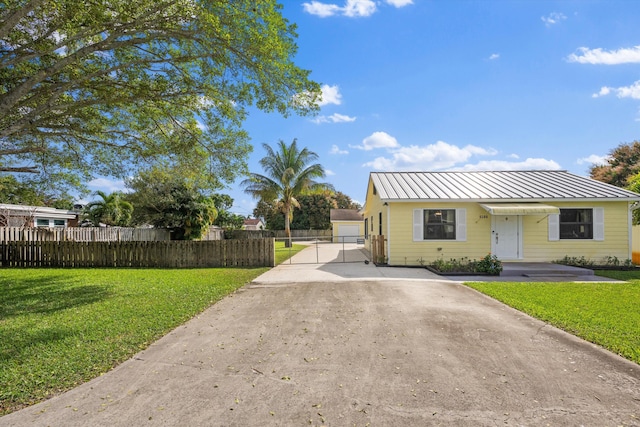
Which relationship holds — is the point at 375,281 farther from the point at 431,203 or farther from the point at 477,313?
the point at 431,203

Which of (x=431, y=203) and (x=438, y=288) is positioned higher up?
(x=431, y=203)

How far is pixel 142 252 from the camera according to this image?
13367 millimetres

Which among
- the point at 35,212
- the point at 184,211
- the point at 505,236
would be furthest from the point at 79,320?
the point at 35,212

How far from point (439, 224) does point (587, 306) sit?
6.68 metres

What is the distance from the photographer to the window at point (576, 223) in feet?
41.6

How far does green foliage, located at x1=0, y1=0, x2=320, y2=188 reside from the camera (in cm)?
637

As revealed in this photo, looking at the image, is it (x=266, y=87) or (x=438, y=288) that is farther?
(x=438, y=288)

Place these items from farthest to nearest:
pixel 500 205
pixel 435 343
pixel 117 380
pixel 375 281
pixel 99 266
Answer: pixel 99 266, pixel 500 205, pixel 375 281, pixel 435 343, pixel 117 380

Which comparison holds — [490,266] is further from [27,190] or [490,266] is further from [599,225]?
[27,190]

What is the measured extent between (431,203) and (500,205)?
8.18ft

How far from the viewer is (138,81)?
824 cm

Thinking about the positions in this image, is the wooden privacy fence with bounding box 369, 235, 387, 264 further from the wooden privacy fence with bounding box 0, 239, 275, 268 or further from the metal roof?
the wooden privacy fence with bounding box 0, 239, 275, 268

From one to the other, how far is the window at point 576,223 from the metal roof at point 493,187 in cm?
66

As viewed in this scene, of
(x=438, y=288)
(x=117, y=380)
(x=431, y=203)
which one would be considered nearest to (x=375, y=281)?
(x=438, y=288)
